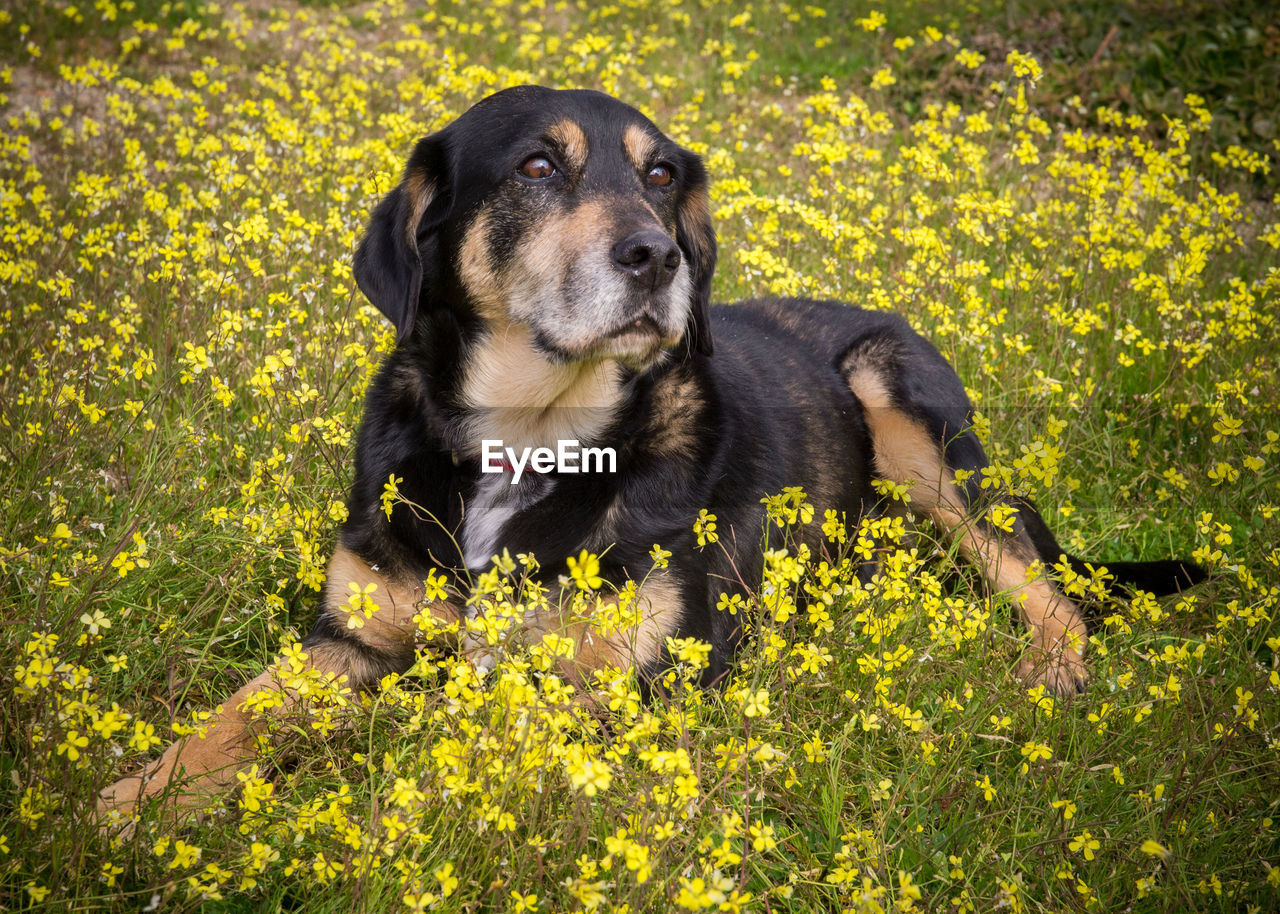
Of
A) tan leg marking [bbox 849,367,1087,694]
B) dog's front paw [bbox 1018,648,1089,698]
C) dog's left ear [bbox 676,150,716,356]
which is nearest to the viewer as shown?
dog's front paw [bbox 1018,648,1089,698]

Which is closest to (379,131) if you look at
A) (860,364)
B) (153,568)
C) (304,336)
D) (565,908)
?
(304,336)

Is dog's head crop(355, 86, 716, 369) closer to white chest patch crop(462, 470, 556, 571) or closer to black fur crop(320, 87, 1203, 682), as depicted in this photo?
black fur crop(320, 87, 1203, 682)

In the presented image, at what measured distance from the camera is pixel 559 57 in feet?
32.2

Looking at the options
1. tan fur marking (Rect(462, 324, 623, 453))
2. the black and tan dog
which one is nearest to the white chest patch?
the black and tan dog

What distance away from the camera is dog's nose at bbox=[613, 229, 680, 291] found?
10.1ft

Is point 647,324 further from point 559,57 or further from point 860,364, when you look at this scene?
point 559,57

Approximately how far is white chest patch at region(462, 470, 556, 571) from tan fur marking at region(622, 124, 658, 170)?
1.19m

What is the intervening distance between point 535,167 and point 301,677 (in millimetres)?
1908

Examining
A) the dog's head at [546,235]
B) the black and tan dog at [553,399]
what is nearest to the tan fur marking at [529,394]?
the black and tan dog at [553,399]

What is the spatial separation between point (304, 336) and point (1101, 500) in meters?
3.96

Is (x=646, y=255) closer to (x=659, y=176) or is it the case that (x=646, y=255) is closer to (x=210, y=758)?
(x=659, y=176)

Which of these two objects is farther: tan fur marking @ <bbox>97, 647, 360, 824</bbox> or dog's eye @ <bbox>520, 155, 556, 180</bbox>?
dog's eye @ <bbox>520, 155, 556, 180</bbox>

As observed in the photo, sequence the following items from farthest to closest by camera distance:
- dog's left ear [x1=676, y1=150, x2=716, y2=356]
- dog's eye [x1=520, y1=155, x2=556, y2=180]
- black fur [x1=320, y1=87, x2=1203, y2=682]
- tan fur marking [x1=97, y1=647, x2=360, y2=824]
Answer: dog's left ear [x1=676, y1=150, x2=716, y2=356] → dog's eye [x1=520, y1=155, x2=556, y2=180] → black fur [x1=320, y1=87, x2=1203, y2=682] → tan fur marking [x1=97, y1=647, x2=360, y2=824]

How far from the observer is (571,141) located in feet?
11.4
